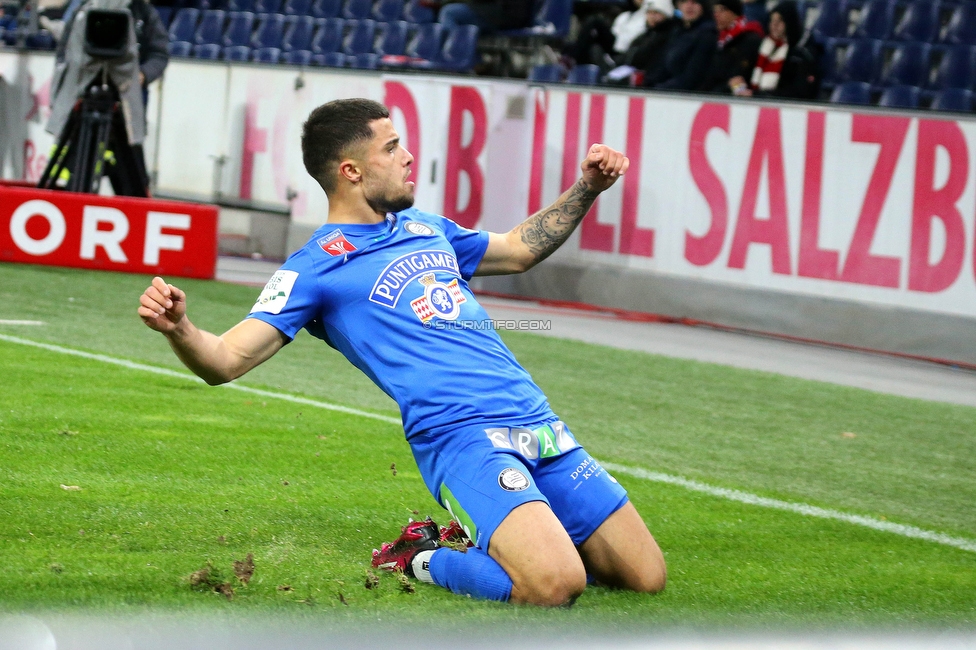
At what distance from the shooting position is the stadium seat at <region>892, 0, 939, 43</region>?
1320 centimetres

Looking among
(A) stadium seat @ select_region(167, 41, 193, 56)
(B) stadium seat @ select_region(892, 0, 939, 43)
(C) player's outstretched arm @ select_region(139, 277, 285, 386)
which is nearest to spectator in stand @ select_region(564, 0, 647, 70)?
(B) stadium seat @ select_region(892, 0, 939, 43)

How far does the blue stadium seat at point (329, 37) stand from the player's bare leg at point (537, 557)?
15.9 meters

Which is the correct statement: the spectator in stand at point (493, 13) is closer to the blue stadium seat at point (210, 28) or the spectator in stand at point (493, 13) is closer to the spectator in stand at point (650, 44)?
the spectator in stand at point (650, 44)

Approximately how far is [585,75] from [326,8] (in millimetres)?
6858

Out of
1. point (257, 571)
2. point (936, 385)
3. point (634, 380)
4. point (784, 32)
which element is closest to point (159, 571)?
point (257, 571)

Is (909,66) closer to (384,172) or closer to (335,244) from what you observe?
(384,172)

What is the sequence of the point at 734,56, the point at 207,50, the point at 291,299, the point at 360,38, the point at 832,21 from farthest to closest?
the point at 207,50
the point at 360,38
the point at 832,21
the point at 734,56
the point at 291,299

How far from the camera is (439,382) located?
400cm

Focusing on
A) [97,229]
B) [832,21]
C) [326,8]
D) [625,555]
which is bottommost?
[97,229]

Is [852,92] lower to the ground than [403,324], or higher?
higher

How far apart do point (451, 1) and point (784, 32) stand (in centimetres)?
620


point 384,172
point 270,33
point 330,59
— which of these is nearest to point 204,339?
point 384,172

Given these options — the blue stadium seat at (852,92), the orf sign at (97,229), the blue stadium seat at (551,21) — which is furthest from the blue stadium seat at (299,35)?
the blue stadium seat at (852,92)

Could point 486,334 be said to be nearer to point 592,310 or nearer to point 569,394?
point 569,394
